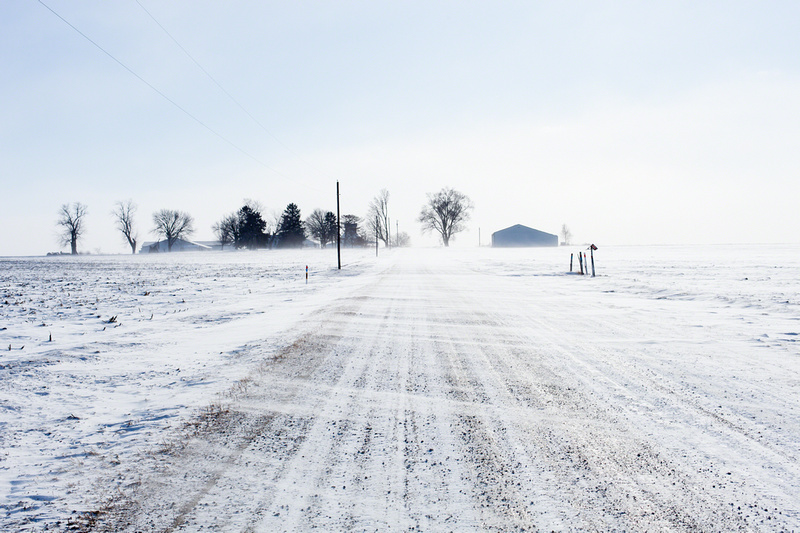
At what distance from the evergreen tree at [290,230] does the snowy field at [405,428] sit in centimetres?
10333

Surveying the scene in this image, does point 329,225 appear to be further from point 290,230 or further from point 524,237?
point 524,237

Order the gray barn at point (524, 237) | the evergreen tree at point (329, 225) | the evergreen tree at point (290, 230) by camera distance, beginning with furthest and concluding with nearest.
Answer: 1. the evergreen tree at point (329, 225)
2. the evergreen tree at point (290, 230)
3. the gray barn at point (524, 237)

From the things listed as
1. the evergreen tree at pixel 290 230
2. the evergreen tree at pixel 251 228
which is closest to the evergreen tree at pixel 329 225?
the evergreen tree at pixel 290 230

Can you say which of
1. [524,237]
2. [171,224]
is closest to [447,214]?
[524,237]

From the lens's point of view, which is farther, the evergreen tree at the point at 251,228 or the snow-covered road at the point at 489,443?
the evergreen tree at the point at 251,228

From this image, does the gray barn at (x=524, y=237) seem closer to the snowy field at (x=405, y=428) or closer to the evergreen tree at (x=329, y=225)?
the evergreen tree at (x=329, y=225)

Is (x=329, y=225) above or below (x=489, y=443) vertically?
above

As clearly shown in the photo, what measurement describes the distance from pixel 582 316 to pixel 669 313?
1993 mm

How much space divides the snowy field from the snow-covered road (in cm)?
2

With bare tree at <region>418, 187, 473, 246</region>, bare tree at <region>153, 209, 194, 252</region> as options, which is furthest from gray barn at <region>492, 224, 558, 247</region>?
bare tree at <region>153, 209, 194, 252</region>

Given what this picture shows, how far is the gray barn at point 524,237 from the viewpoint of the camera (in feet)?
315

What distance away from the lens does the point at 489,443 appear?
10.6 ft

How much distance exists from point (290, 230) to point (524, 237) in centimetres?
5781

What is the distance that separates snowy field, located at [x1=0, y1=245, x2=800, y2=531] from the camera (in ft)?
7.97
